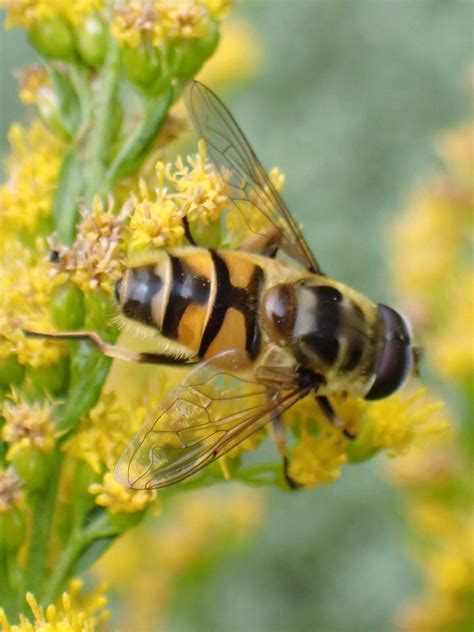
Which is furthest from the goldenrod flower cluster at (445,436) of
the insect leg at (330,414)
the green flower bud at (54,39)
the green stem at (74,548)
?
the green flower bud at (54,39)

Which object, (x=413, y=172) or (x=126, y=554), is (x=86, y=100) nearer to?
(x=126, y=554)

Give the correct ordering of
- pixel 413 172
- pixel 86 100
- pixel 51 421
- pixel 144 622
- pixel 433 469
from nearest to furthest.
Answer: pixel 51 421 → pixel 86 100 → pixel 433 469 → pixel 144 622 → pixel 413 172

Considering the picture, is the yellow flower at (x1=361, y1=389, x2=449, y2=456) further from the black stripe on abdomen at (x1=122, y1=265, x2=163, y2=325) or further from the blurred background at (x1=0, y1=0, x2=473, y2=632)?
the blurred background at (x1=0, y1=0, x2=473, y2=632)

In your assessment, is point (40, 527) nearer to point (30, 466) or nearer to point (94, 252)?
point (30, 466)

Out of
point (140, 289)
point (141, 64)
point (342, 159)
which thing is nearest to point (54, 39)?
point (141, 64)

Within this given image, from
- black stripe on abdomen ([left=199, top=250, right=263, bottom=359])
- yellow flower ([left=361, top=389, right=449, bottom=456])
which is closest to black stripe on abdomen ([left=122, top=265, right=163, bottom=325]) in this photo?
black stripe on abdomen ([left=199, top=250, right=263, bottom=359])

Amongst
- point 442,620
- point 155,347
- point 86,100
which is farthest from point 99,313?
point 442,620
